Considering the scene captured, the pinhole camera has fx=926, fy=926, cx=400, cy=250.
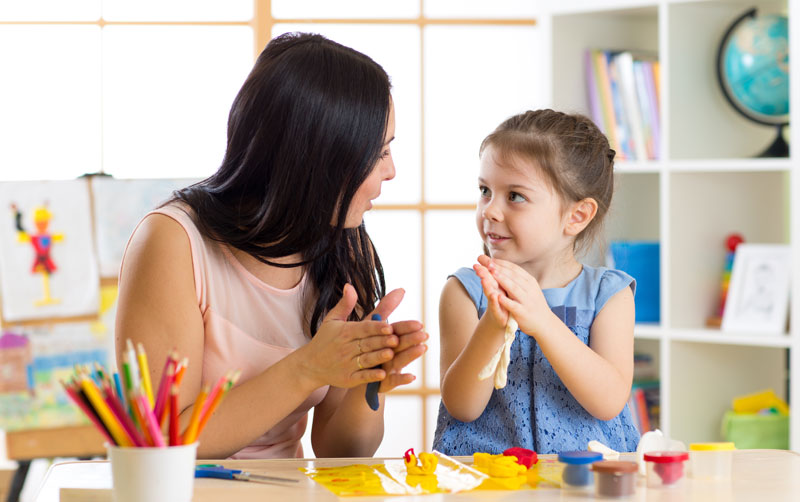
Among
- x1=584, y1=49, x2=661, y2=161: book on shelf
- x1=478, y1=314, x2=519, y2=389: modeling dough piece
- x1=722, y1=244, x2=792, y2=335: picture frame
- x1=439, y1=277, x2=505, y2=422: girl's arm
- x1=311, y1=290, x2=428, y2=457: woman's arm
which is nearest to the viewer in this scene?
x1=478, y1=314, x2=519, y2=389: modeling dough piece

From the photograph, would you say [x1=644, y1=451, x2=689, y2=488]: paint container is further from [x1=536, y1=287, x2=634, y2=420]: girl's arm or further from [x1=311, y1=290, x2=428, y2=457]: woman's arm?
[x1=311, y1=290, x2=428, y2=457]: woman's arm

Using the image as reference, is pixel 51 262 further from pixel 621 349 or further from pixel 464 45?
pixel 621 349

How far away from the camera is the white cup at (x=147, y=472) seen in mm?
870

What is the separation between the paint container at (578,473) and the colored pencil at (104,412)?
0.47 m

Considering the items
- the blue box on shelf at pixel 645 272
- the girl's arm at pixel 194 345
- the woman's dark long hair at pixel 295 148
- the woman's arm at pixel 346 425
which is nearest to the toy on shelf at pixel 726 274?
the blue box on shelf at pixel 645 272

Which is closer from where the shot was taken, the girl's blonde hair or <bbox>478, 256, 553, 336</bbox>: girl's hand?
<bbox>478, 256, 553, 336</bbox>: girl's hand

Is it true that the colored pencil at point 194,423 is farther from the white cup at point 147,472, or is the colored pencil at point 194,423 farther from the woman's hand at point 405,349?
the woman's hand at point 405,349

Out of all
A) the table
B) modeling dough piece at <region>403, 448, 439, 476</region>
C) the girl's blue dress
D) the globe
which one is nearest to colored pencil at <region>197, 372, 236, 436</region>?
the table

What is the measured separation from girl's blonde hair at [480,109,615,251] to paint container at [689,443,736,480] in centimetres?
51

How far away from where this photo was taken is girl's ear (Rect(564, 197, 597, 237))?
150 cm

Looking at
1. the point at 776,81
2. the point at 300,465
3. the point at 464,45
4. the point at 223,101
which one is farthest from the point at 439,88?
the point at 300,465

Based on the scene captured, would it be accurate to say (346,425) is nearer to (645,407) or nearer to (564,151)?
(564,151)

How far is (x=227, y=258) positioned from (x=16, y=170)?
5.70 ft

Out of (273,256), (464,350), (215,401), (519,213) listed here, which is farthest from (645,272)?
(215,401)
